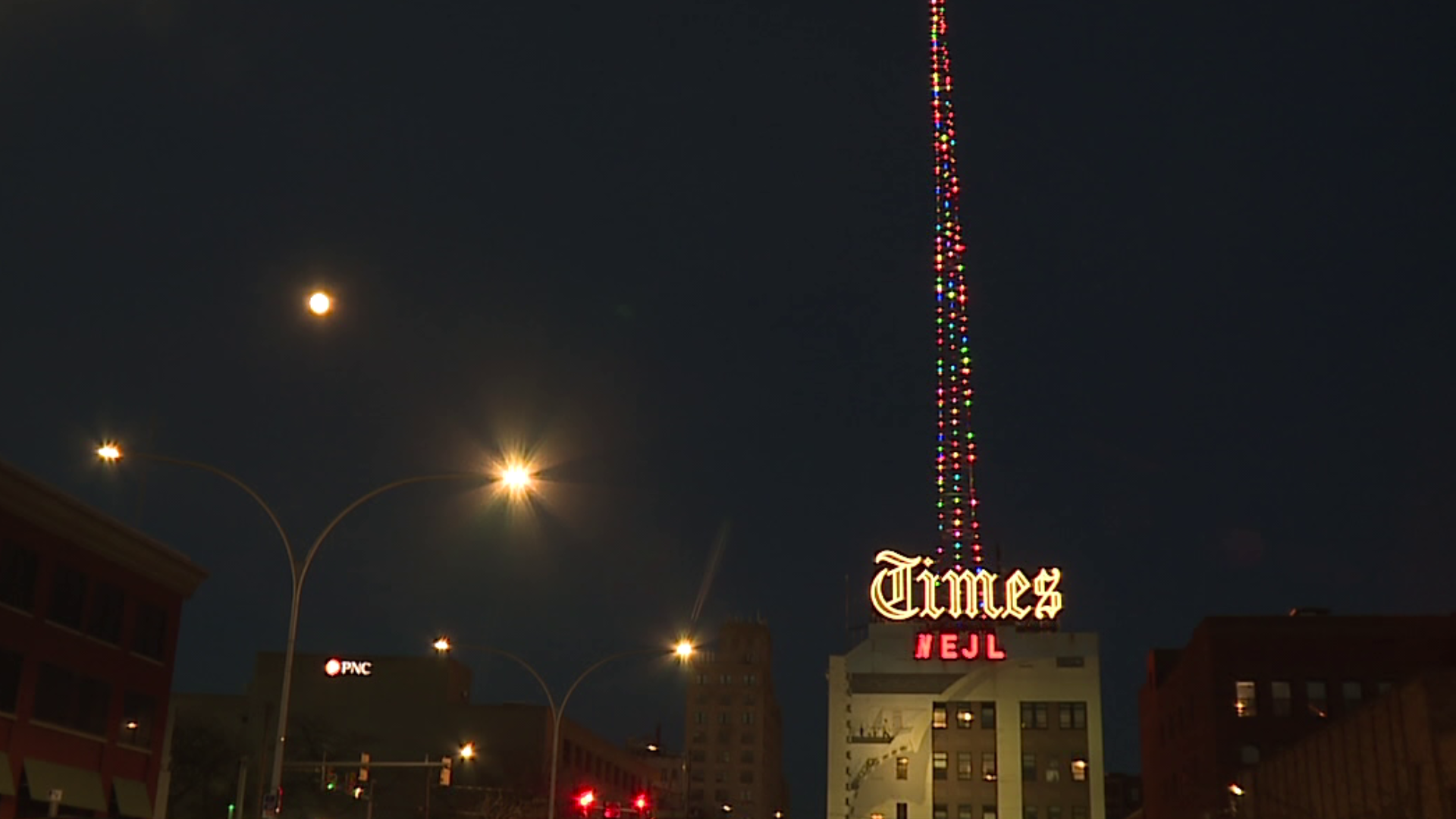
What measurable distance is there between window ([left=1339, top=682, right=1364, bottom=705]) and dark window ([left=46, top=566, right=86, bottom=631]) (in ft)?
206

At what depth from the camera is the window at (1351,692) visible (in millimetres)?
84938

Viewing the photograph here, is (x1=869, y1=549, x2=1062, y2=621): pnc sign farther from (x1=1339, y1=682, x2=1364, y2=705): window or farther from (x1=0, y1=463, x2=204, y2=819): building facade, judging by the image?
(x1=0, y1=463, x2=204, y2=819): building facade

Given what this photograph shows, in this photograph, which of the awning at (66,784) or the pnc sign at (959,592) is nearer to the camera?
the awning at (66,784)

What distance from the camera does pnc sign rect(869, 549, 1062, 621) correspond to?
120 meters

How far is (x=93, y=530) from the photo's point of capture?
172 feet

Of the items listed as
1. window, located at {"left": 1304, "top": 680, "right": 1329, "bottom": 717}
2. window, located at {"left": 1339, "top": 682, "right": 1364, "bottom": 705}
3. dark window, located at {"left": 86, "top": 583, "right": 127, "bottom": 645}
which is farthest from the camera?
window, located at {"left": 1304, "top": 680, "right": 1329, "bottom": 717}

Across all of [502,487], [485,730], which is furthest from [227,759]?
[502,487]

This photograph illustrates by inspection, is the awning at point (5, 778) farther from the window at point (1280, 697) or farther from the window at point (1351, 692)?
the window at point (1351, 692)

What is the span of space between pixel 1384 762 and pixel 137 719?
41.0 m

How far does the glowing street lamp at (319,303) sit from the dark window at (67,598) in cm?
2384

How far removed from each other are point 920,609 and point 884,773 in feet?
41.4

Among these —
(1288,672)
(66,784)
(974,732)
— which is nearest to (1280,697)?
(1288,672)

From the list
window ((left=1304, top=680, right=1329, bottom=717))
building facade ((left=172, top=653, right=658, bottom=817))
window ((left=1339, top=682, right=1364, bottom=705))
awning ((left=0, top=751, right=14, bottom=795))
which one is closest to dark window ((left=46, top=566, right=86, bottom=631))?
awning ((left=0, top=751, right=14, bottom=795))

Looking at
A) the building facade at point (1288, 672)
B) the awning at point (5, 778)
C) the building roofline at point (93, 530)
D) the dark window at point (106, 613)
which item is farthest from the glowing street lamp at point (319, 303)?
the building facade at point (1288, 672)
